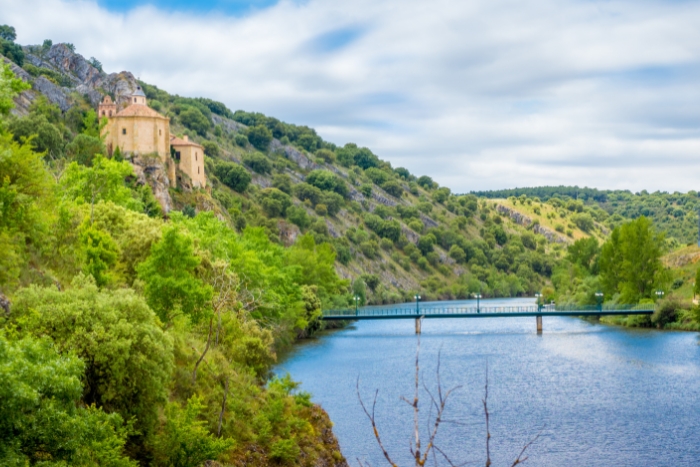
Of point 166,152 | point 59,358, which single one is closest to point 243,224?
point 166,152

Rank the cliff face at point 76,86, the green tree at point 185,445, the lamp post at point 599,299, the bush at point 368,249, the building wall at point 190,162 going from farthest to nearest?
the bush at point 368,249 → the building wall at point 190,162 → the lamp post at point 599,299 → the cliff face at point 76,86 → the green tree at point 185,445

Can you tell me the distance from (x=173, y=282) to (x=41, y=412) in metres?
22.6

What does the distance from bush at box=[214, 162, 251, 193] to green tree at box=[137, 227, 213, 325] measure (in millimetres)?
117580

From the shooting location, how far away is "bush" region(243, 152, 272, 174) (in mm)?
193625

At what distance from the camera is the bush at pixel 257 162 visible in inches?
7623

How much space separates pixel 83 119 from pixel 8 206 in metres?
96.1

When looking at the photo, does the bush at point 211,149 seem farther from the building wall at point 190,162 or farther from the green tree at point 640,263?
the green tree at point 640,263

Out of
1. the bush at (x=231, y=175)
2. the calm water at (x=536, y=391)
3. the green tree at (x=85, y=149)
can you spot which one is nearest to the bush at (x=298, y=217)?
the bush at (x=231, y=175)

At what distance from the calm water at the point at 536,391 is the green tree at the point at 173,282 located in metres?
10.4

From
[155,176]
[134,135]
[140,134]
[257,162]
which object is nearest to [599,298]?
[155,176]

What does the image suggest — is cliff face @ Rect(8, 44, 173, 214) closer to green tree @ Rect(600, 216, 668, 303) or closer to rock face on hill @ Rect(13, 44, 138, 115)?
rock face on hill @ Rect(13, 44, 138, 115)

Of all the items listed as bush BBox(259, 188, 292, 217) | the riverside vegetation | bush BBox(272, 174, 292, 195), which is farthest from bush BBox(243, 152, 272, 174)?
the riverside vegetation

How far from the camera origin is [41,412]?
18.1 metres

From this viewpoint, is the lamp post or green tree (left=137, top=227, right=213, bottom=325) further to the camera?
the lamp post
